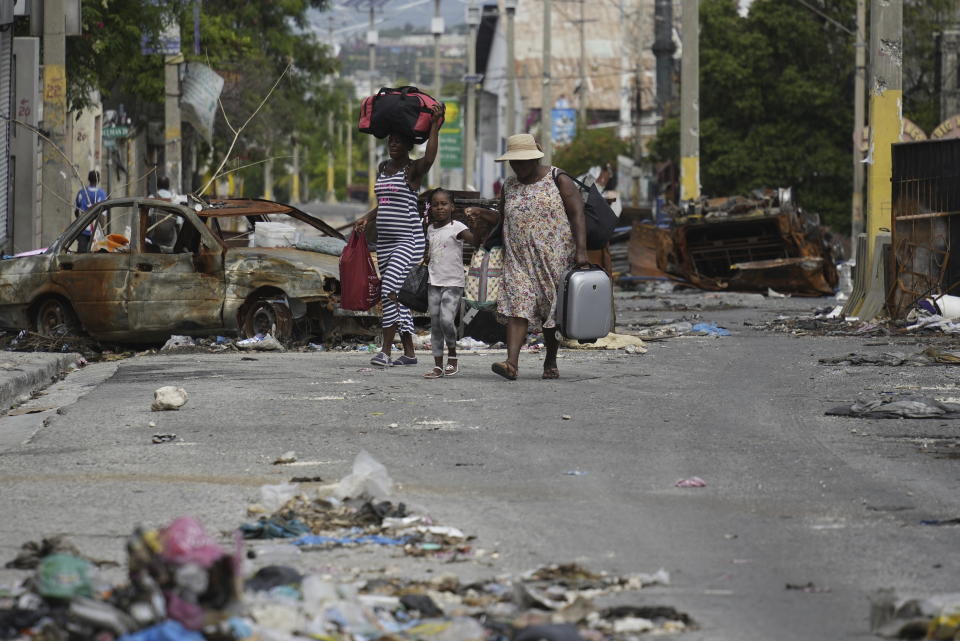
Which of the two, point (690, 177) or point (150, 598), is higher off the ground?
point (690, 177)

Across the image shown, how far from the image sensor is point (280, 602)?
501cm

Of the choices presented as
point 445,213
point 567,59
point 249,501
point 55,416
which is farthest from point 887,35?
point 567,59

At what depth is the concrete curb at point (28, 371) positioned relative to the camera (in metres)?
12.2

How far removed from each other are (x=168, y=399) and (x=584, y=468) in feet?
11.2

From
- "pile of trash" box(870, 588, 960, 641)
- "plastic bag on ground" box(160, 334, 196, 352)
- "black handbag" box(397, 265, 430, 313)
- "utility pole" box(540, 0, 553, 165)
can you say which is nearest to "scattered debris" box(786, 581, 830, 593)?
"pile of trash" box(870, 588, 960, 641)

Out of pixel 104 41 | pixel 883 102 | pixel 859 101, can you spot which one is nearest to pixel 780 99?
pixel 859 101

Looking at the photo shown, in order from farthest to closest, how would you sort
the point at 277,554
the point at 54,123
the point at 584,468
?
1. the point at 54,123
2. the point at 584,468
3. the point at 277,554

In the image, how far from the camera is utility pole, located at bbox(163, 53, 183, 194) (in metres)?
31.0

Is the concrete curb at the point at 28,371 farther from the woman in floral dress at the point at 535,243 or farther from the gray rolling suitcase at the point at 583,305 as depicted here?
the gray rolling suitcase at the point at 583,305

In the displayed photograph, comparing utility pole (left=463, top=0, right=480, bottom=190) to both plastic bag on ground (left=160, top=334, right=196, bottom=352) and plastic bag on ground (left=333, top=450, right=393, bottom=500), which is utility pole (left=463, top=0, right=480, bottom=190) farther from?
plastic bag on ground (left=333, top=450, right=393, bottom=500)

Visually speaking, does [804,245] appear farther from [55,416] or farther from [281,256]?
[55,416]

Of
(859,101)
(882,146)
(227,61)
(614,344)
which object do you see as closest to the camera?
(614,344)

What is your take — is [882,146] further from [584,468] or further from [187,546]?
[187,546]

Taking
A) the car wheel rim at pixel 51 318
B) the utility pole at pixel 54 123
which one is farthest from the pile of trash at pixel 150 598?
the utility pole at pixel 54 123
